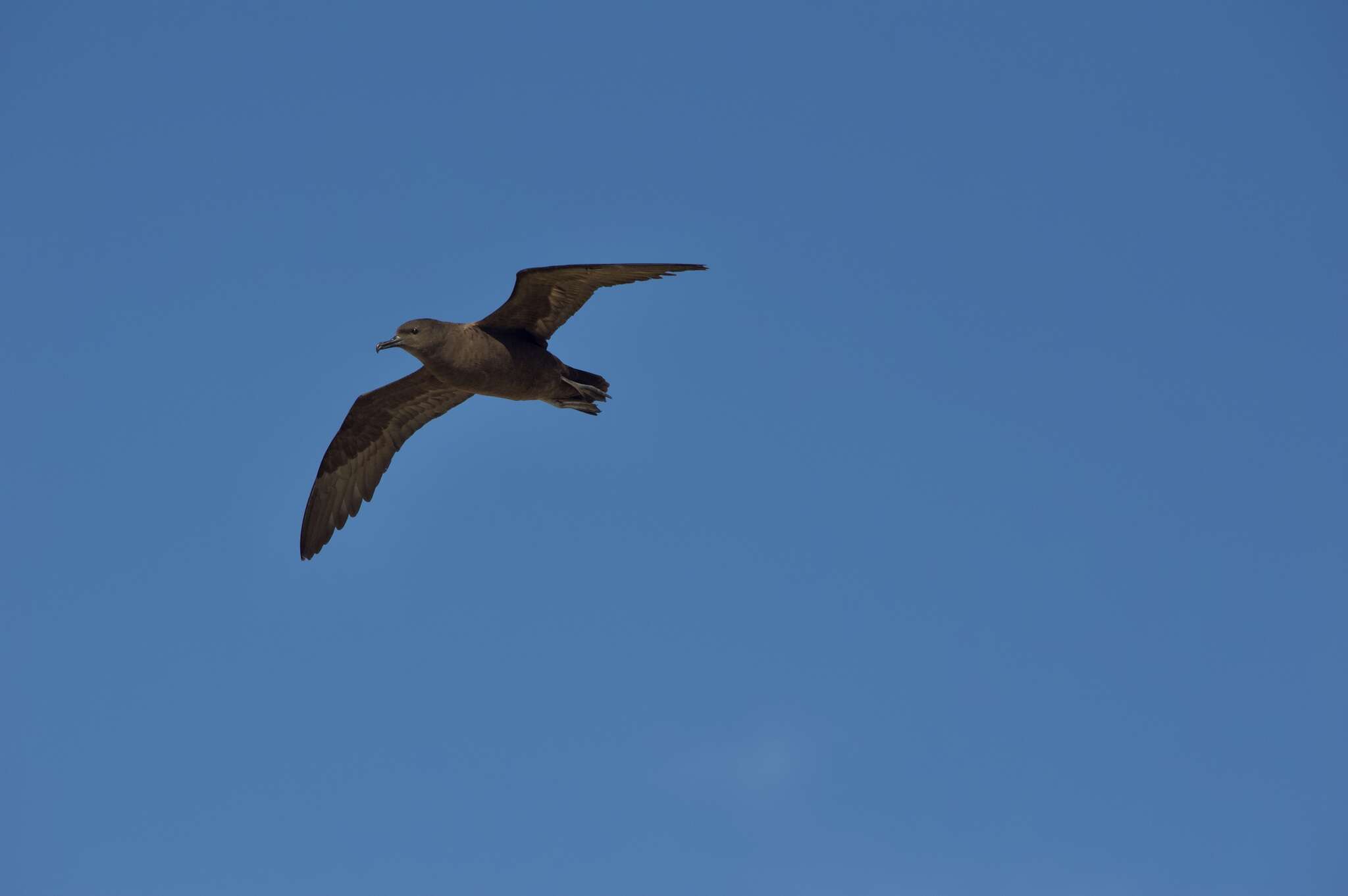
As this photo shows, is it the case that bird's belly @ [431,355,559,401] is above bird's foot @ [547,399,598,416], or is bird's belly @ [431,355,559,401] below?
below

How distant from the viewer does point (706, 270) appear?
11.8 meters

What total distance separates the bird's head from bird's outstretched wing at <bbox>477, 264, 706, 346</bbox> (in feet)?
2.03

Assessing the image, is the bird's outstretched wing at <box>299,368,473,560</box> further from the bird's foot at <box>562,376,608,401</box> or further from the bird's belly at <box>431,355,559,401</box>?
the bird's foot at <box>562,376,608,401</box>

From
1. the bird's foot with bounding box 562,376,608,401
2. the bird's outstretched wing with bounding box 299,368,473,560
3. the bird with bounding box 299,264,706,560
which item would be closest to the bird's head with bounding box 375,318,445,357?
the bird with bounding box 299,264,706,560

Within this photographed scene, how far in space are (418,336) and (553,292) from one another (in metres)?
1.48

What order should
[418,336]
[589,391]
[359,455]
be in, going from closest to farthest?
1. [418,336]
2. [589,391]
3. [359,455]

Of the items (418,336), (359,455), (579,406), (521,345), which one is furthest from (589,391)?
(359,455)

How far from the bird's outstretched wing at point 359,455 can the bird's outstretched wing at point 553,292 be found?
2209mm

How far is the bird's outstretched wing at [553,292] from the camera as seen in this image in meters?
12.7

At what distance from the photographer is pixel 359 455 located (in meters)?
16.1

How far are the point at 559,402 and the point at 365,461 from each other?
10.6 feet

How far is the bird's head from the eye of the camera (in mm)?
13336

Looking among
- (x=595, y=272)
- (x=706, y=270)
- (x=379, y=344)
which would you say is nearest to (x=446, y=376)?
(x=379, y=344)

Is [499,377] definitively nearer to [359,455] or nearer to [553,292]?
[553,292]
